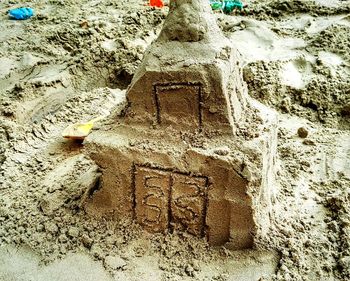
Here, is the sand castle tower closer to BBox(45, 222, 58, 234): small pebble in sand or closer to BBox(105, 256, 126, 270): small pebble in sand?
BBox(105, 256, 126, 270): small pebble in sand

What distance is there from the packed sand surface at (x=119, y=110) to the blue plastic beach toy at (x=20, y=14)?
91 mm

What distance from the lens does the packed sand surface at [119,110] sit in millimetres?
1877

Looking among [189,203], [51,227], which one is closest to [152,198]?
[189,203]

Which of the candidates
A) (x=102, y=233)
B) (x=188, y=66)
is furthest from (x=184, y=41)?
(x=102, y=233)

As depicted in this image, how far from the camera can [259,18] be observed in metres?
4.41

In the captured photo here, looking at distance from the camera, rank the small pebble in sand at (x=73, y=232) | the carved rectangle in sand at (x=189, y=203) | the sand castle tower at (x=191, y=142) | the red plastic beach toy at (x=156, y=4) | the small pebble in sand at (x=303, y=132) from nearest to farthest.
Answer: the sand castle tower at (x=191, y=142) < the carved rectangle in sand at (x=189, y=203) < the small pebble in sand at (x=73, y=232) < the small pebble in sand at (x=303, y=132) < the red plastic beach toy at (x=156, y=4)

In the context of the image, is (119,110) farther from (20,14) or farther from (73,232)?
(20,14)

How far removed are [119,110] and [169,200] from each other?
56 centimetres

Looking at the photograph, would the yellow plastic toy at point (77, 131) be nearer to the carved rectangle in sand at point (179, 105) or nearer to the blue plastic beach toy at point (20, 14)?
the carved rectangle in sand at point (179, 105)

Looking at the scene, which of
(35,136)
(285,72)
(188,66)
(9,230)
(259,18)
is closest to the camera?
(188,66)

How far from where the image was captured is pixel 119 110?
2035 mm

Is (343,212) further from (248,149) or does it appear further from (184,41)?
(184,41)

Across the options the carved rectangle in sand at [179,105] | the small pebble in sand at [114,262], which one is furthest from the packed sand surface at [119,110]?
the carved rectangle in sand at [179,105]

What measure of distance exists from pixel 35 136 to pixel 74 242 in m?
1.17
